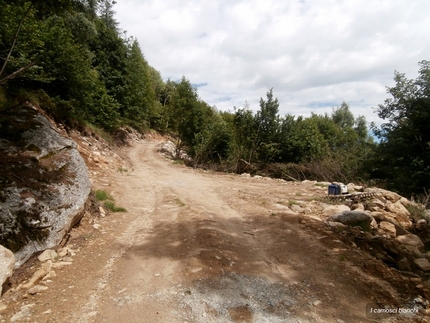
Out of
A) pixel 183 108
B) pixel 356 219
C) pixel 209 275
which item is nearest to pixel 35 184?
pixel 209 275

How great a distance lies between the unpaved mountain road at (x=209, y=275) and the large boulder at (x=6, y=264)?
1.12ft

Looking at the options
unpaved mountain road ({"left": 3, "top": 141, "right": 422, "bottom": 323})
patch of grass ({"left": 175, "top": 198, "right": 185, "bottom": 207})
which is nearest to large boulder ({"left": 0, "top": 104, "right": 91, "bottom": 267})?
unpaved mountain road ({"left": 3, "top": 141, "right": 422, "bottom": 323})

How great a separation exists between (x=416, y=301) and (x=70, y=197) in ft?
17.6

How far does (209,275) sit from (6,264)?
243 cm

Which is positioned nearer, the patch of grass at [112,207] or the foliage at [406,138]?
the patch of grass at [112,207]

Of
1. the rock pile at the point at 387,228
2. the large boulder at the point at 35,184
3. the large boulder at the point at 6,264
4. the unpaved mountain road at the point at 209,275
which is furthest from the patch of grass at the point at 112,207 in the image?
the rock pile at the point at 387,228

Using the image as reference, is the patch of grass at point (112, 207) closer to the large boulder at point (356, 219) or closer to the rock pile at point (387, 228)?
the rock pile at point (387, 228)

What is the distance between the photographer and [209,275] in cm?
336

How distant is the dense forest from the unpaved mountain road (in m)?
3.06

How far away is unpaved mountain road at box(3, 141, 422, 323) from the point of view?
2.63 meters

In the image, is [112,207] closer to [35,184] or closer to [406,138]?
[35,184]

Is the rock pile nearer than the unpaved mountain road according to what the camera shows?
No

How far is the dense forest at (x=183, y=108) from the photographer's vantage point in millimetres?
8945

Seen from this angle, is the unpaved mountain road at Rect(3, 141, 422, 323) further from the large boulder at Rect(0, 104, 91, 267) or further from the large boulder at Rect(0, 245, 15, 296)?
the large boulder at Rect(0, 104, 91, 267)
